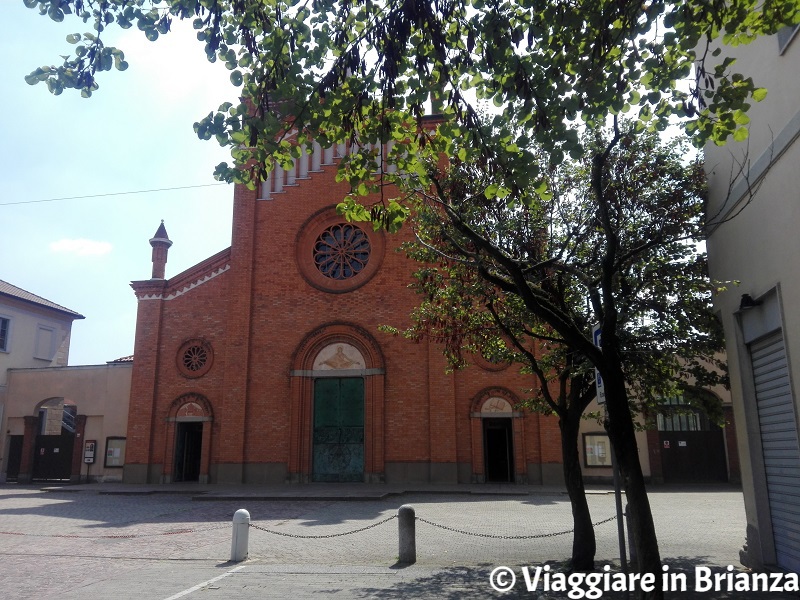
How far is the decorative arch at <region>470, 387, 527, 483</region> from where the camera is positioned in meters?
23.3

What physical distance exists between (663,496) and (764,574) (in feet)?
42.3

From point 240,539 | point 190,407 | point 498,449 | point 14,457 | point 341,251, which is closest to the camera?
point 240,539

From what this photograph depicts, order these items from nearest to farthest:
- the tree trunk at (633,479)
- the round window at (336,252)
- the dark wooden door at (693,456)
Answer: the tree trunk at (633,479) → the dark wooden door at (693,456) → the round window at (336,252)

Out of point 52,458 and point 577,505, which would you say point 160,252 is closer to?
point 52,458

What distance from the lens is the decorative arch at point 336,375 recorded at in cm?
2366

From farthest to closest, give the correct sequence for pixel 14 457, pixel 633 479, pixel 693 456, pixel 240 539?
1. pixel 14 457
2. pixel 693 456
3. pixel 240 539
4. pixel 633 479

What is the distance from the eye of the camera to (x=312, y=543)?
38.8 feet

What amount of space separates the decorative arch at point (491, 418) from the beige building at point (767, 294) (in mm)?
13947

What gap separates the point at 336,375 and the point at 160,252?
9.29m

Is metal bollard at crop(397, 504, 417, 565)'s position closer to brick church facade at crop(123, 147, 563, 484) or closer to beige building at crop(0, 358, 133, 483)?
brick church facade at crop(123, 147, 563, 484)

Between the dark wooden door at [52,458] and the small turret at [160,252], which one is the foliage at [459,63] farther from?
the dark wooden door at [52,458]
